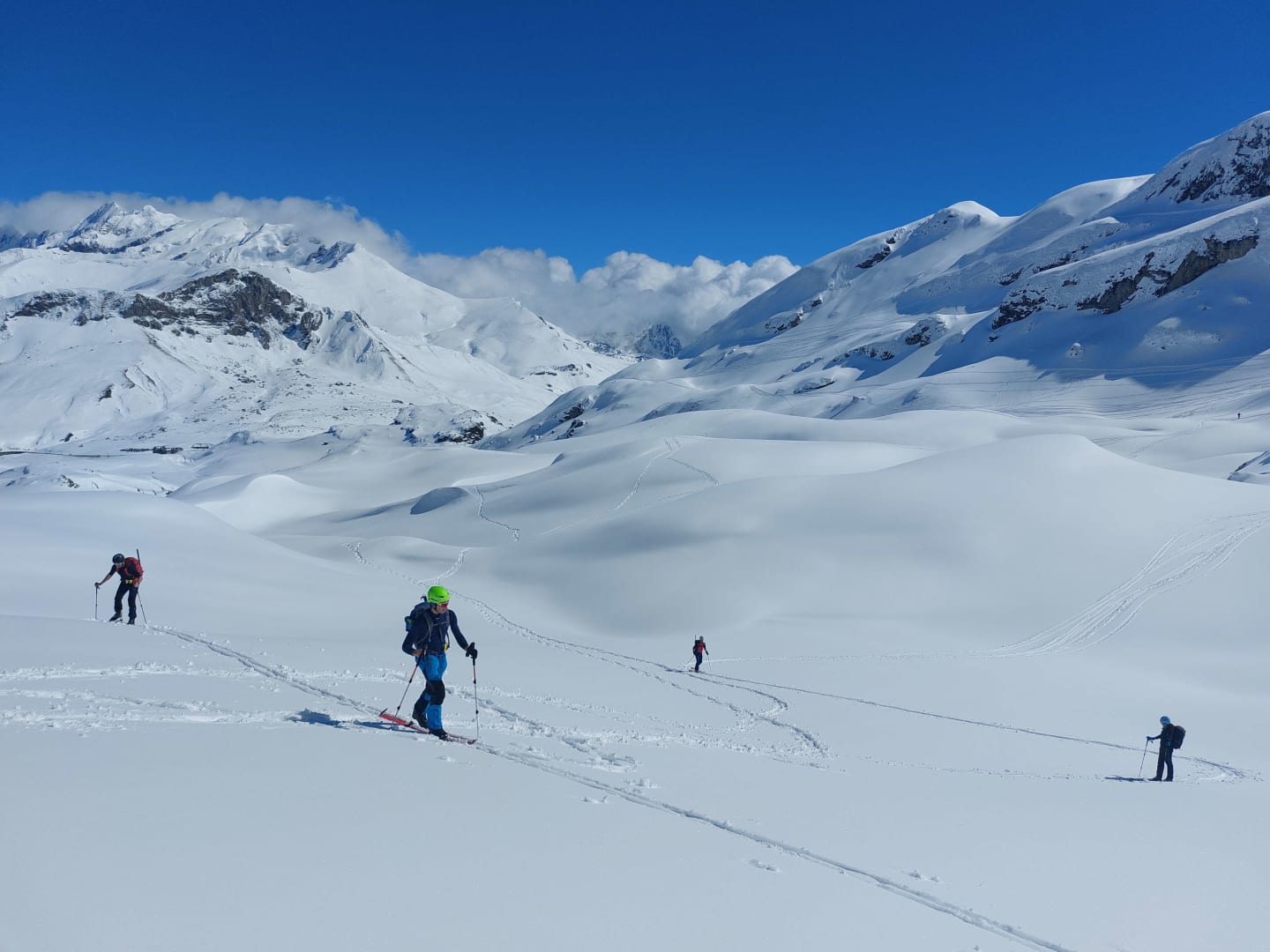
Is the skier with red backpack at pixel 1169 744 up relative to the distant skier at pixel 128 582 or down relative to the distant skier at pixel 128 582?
down

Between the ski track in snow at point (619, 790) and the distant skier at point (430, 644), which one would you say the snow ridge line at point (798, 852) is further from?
the distant skier at point (430, 644)

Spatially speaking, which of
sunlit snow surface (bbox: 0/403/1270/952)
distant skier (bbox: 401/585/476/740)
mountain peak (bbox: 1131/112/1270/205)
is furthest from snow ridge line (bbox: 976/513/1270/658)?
mountain peak (bbox: 1131/112/1270/205)

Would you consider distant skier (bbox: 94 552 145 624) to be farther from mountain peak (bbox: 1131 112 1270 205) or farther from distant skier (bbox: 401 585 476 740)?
mountain peak (bbox: 1131 112 1270 205)

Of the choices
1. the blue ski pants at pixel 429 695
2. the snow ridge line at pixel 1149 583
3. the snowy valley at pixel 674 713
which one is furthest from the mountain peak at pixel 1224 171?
the blue ski pants at pixel 429 695

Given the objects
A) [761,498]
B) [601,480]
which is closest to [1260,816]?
[761,498]

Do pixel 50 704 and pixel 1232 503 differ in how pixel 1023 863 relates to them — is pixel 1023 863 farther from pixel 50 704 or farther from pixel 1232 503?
pixel 1232 503

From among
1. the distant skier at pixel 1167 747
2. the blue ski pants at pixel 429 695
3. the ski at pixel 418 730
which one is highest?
the blue ski pants at pixel 429 695

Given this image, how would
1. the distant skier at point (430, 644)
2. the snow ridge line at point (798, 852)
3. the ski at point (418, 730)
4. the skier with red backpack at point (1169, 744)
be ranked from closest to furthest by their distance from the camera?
the snow ridge line at point (798, 852) → the ski at point (418, 730) → the distant skier at point (430, 644) → the skier with red backpack at point (1169, 744)
